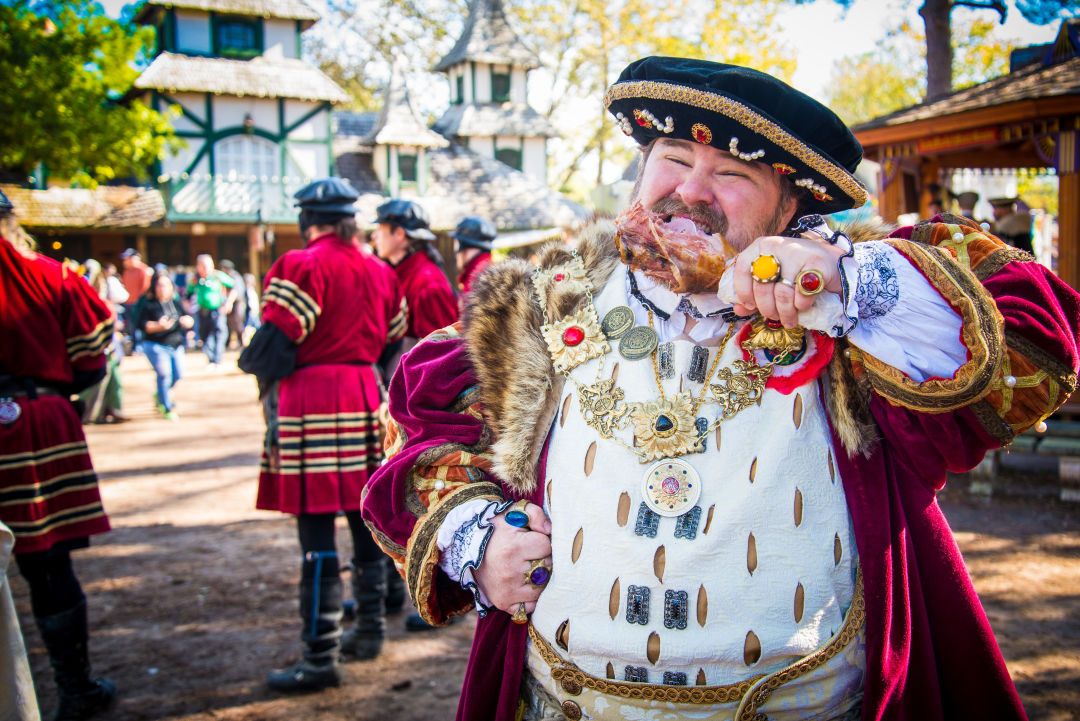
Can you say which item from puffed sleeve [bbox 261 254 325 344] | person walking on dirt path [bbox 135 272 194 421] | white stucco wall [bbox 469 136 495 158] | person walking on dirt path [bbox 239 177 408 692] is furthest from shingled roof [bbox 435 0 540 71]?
puffed sleeve [bbox 261 254 325 344]

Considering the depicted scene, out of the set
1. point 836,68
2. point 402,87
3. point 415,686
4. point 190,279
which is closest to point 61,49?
point 190,279

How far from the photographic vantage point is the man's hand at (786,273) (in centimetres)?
133

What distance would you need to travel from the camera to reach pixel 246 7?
74.1 ft

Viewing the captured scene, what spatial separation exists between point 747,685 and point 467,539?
0.60m

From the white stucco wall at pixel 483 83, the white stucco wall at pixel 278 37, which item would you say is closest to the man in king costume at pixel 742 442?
the white stucco wall at pixel 278 37

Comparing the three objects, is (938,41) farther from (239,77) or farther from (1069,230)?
(239,77)

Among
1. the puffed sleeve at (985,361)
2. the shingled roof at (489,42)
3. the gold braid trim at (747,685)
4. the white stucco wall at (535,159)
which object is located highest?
the shingled roof at (489,42)

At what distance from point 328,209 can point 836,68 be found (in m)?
47.8

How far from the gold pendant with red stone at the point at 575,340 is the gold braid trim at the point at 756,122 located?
1.52ft

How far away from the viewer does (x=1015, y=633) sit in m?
4.07

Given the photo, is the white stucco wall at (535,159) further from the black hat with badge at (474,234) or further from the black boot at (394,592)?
the black boot at (394,592)

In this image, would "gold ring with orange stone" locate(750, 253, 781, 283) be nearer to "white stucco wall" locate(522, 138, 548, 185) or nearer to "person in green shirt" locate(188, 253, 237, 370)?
"person in green shirt" locate(188, 253, 237, 370)

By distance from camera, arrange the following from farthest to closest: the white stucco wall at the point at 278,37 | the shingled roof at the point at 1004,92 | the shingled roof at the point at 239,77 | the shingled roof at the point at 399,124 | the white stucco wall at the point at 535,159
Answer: the white stucco wall at the point at 535,159, the shingled roof at the point at 399,124, the white stucco wall at the point at 278,37, the shingled roof at the point at 239,77, the shingled roof at the point at 1004,92

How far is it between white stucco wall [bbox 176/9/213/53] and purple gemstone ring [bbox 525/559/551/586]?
24.8 metres
